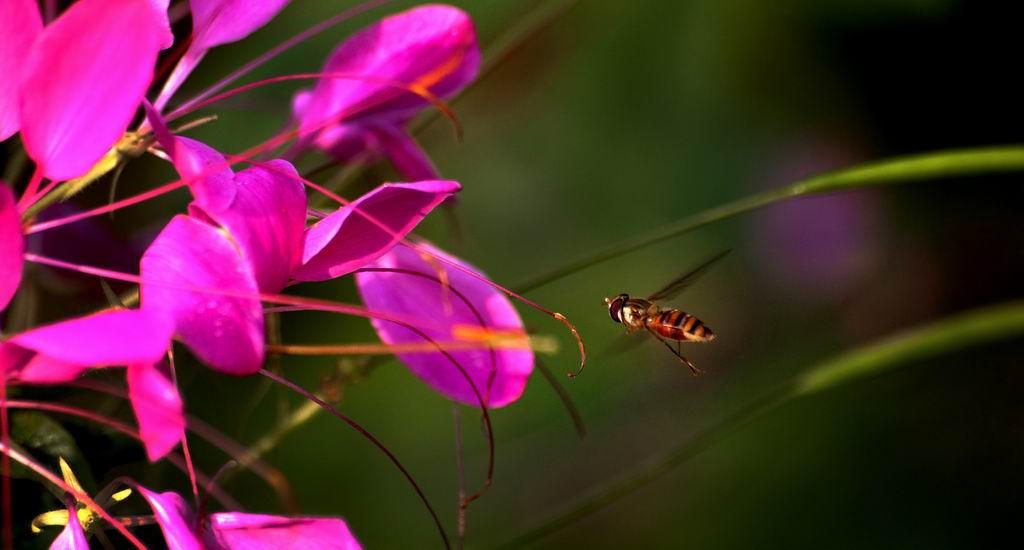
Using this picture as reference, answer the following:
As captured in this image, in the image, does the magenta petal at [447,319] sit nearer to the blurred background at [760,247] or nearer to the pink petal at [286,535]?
the pink petal at [286,535]

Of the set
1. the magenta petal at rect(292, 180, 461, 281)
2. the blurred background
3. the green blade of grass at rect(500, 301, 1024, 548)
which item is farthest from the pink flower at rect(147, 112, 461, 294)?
the blurred background

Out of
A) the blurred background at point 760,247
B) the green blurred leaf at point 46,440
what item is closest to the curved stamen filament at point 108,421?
the green blurred leaf at point 46,440

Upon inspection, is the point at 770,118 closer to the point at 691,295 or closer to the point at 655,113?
the point at 655,113

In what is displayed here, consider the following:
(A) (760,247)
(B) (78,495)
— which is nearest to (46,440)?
(B) (78,495)

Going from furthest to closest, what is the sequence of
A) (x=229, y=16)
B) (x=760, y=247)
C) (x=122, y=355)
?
(x=760, y=247) < (x=229, y=16) < (x=122, y=355)

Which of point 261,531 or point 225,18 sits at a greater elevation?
point 225,18

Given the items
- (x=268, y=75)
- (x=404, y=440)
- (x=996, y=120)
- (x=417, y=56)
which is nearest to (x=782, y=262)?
(x=996, y=120)

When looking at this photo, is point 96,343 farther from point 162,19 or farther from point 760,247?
point 760,247
